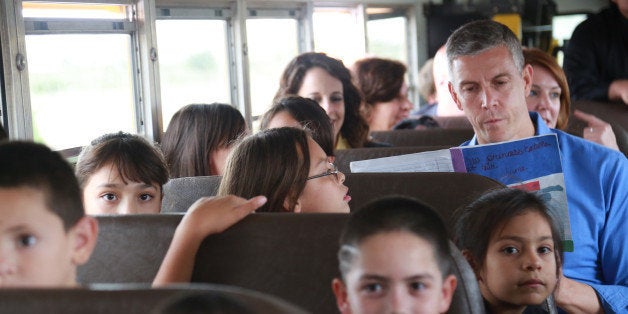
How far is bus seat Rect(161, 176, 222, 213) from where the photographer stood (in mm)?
2584

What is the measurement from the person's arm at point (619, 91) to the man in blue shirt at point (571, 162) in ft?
5.24

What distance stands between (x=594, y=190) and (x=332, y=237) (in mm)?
1198

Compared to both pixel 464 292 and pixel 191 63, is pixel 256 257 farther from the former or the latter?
pixel 191 63

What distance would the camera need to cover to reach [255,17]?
5.52 metres

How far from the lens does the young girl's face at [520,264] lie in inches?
84.3

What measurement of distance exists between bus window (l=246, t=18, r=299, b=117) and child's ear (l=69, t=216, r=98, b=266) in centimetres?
377

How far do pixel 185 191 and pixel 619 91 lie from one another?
250 centimetres

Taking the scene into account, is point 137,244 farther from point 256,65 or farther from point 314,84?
point 256,65

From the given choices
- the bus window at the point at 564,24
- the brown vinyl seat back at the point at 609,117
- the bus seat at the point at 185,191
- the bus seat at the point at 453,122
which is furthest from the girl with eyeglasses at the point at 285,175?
the bus window at the point at 564,24

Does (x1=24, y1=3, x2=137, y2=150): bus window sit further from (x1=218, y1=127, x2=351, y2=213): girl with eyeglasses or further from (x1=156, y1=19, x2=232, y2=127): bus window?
(x1=218, y1=127, x2=351, y2=213): girl with eyeglasses

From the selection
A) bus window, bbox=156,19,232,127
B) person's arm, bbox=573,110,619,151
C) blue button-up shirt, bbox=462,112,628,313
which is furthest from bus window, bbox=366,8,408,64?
blue button-up shirt, bbox=462,112,628,313

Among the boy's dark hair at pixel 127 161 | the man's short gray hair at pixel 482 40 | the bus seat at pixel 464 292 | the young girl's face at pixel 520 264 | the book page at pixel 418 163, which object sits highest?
the man's short gray hair at pixel 482 40

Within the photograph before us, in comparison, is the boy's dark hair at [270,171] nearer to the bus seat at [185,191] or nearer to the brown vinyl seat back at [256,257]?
the bus seat at [185,191]

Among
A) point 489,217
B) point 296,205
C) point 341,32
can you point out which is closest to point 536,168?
point 489,217
